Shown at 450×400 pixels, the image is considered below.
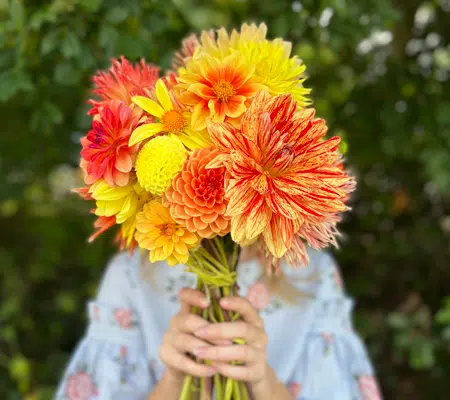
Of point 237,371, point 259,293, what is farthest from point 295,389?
point 237,371

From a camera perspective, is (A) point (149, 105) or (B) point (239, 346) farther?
(B) point (239, 346)

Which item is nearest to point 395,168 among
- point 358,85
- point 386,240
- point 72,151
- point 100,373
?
point 386,240

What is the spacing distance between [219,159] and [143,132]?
9 centimetres

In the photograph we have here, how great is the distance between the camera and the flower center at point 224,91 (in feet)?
2.11

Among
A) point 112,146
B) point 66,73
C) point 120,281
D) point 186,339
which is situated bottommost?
point 186,339

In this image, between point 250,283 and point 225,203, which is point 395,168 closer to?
point 250,283

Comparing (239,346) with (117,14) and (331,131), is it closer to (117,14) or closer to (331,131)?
(117,14)

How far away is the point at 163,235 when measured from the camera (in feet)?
2.12

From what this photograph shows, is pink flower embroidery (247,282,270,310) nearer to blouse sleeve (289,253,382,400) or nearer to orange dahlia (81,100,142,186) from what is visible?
blouse sleeve (289,253,382,400)

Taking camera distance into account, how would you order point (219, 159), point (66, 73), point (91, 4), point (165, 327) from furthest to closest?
Result: point (165, 327) < point (66, 73) < point (91, 4) < point (219, 159)

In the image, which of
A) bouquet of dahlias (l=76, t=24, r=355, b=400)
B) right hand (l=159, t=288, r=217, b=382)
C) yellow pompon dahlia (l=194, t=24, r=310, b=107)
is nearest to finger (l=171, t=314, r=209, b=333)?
right hand (l=159, t=288, r=217, b=382)

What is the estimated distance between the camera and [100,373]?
105cm

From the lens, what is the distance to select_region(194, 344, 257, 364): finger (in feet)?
2.51

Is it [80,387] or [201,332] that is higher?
[201,332]
